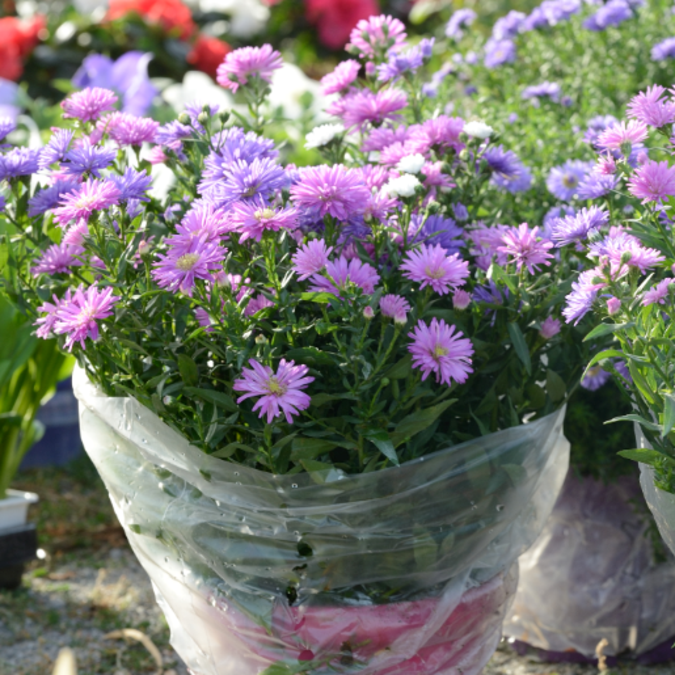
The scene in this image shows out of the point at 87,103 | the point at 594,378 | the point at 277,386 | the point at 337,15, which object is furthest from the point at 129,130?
the point at 337,15

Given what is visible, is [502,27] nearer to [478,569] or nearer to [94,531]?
[478,569]

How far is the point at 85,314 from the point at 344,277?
238 millimetres

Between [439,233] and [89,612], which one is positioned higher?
[439,233]

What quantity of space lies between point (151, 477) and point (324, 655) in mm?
270

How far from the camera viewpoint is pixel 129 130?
97cm

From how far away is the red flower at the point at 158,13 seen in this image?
13.5 ft

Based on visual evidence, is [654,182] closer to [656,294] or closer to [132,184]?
[656,294]

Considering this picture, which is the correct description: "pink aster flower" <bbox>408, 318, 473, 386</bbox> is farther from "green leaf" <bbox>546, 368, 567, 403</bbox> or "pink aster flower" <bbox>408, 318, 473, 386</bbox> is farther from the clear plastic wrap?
the clear plastic wrap

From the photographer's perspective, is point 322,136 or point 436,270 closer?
point 436,270

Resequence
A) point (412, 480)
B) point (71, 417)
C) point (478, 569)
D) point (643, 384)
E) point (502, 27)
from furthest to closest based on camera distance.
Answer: point (71, 417) < point (502, 27) < point (478, 569) < point (412, 480) < point (643, 384)

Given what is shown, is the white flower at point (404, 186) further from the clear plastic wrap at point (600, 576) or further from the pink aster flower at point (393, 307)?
the clear plastic wrap at point (600, 576)

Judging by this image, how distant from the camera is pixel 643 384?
0.76 m

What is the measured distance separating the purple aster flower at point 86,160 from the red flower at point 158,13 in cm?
352

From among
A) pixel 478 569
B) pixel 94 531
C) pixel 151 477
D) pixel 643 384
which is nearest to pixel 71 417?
pixel 94 531
